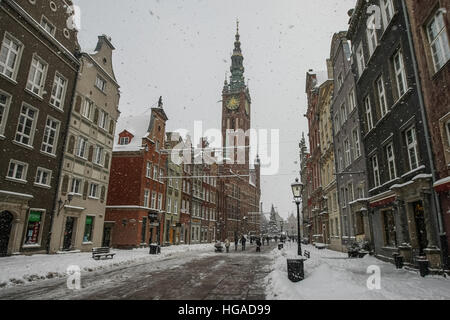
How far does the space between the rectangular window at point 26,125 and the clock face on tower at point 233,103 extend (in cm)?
7795

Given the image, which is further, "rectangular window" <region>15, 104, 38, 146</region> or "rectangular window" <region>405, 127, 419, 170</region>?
"rectangular window" <region>15, 104, 38, 146</region>

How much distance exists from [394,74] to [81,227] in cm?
2436

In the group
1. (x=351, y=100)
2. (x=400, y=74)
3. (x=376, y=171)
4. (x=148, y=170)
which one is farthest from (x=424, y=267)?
(x=148, y=170)

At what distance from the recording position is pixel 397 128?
12891 mm

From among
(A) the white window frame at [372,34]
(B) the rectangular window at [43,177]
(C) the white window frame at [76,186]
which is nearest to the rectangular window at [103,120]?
(C) the white window frame at [76,186]

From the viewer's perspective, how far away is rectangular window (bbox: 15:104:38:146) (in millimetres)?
17344

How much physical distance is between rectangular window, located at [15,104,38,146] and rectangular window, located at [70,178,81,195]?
5181mm

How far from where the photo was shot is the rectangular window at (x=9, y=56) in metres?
16.2

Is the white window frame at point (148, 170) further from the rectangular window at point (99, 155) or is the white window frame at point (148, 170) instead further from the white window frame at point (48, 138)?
the white window frame at point (48, 138)

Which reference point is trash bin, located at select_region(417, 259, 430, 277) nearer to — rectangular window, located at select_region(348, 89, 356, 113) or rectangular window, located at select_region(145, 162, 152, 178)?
rectangular window, located at select_region(348, 89, 356, 113)

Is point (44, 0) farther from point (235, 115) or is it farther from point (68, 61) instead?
point (235, 115)

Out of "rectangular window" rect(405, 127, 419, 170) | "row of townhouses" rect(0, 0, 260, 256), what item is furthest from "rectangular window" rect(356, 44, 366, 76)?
"row of townhouses" rect(0, 0, 260, 256)
